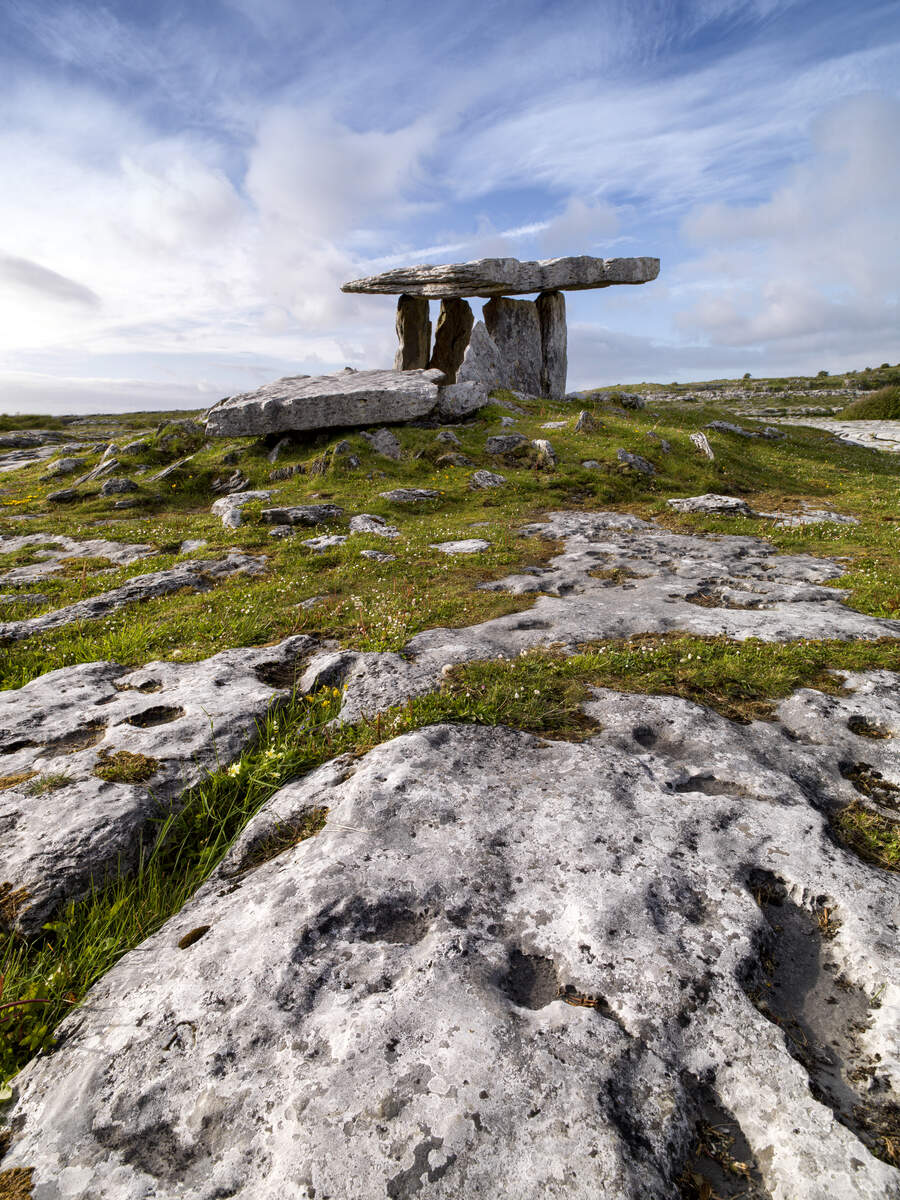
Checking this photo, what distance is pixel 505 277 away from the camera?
33.5 m

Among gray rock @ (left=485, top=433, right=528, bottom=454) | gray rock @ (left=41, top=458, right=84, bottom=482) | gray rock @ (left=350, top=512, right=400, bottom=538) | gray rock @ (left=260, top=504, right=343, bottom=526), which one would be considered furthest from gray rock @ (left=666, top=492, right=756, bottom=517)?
gray rock @ (left=41, top=458, right=84, bottom=482)

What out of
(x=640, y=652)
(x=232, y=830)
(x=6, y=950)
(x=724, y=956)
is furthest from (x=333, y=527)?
(x=724, y=956)

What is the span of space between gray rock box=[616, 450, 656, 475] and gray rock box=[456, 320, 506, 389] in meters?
11.8

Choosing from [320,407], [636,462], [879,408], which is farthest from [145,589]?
[879,408]

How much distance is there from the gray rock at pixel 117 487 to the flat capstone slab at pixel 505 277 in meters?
17.4

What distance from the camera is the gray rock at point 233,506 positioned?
18.8 m

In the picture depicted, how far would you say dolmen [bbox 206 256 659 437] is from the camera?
83.9ft

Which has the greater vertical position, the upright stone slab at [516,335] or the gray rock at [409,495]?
the upright stone slab at [516,335]

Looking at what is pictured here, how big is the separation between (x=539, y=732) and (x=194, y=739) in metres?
3.83

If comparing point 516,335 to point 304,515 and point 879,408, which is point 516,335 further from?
point 879,408

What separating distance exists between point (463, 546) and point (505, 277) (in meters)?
24.0

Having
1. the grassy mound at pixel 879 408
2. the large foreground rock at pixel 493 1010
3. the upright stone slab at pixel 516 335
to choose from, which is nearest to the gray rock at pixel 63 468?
the upright stone slab at pixel 516 335

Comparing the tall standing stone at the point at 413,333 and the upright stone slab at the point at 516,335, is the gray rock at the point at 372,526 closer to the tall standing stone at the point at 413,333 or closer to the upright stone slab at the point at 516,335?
the tall standing stone at the point at 413,333

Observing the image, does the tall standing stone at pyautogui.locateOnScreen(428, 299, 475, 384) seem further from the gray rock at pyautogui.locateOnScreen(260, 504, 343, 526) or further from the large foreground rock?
the large foreground rock
